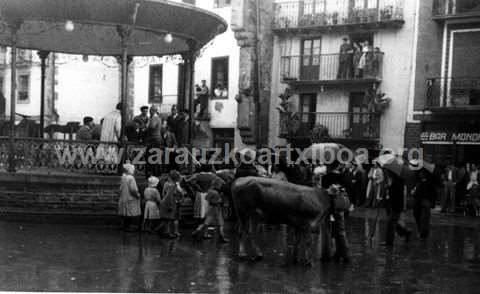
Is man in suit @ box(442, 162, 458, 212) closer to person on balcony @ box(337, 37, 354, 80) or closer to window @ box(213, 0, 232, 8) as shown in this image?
person on balcony @ box(337, 37, 354, 80)

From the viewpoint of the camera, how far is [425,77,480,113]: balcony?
26750mm

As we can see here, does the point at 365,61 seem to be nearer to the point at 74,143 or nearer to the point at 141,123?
the point at 141,123

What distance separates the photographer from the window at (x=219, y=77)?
3447 centimetres

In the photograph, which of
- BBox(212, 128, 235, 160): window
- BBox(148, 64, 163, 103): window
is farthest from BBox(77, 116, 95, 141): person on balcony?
BBox(148, 64, 163, 103): window

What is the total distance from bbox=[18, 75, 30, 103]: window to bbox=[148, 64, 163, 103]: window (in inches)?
376

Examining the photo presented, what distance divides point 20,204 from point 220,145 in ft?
69.1

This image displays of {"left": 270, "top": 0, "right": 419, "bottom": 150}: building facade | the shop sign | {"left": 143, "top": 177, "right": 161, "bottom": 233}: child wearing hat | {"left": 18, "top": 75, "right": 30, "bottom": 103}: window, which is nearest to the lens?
{"left": 143, "top": 177, "right": 161, "bottom": 233}: child wearing hat

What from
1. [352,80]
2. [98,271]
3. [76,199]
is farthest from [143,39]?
[352,80]

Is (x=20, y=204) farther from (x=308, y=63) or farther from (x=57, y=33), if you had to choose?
(x=308, y=63)

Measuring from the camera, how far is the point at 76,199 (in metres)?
14.2

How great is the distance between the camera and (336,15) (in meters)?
30.9

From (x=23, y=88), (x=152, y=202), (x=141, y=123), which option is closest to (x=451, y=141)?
(x=141, y=123)

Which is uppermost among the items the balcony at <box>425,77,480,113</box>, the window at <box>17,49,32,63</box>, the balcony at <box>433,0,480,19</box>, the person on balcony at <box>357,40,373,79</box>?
the balcony at <box>433,0,480,19</box>

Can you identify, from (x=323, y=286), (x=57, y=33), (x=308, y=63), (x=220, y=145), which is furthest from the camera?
(x=220, y=145)
